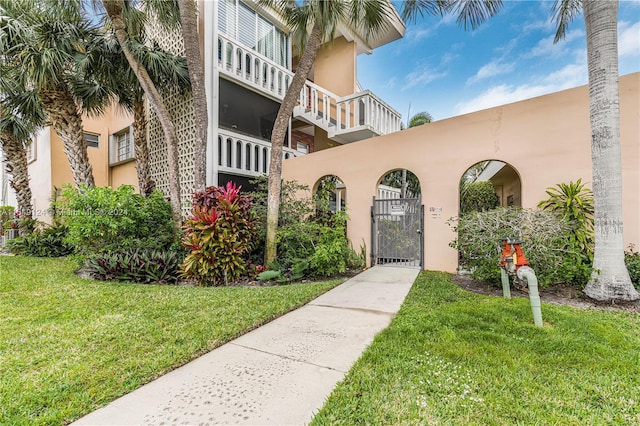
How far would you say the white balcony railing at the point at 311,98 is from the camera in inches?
385

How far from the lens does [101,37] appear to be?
8.99 m

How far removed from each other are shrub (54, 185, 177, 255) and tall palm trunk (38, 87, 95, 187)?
325cm

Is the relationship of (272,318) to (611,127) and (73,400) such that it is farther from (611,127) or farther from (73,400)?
(611,127)

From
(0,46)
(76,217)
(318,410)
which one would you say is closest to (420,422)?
(318,410)

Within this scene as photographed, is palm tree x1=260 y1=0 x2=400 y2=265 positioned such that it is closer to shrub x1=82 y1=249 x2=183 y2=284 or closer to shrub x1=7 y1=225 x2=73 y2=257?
shrub x1=82 y1=249 x2=183 y2=284

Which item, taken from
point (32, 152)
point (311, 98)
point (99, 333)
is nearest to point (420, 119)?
point (311, 98)

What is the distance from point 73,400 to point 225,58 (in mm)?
9937

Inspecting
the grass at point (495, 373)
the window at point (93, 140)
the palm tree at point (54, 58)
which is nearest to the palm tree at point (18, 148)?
the window at point (93, 140)

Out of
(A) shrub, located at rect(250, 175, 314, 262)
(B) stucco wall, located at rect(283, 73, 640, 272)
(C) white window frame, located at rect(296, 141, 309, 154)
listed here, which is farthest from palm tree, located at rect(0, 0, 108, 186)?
(B) stucco wall, located at rect(283, 73, 640, 272)

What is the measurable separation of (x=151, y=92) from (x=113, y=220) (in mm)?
3558

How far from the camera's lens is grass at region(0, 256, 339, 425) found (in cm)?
234

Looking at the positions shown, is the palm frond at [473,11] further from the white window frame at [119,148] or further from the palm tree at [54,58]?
the white window frame at [119,148]

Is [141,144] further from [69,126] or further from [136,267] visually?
[136,267]

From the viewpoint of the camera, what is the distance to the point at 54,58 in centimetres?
813
